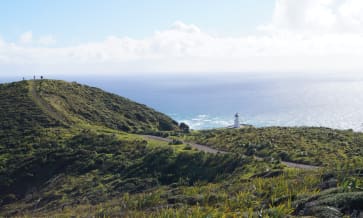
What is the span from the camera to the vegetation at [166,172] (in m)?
13.6

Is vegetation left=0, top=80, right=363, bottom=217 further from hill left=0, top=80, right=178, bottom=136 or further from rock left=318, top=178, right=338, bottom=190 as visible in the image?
hill left=0, top=80, right=178, bottom=136

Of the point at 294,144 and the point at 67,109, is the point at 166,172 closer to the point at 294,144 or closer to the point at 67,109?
the point at 294,144

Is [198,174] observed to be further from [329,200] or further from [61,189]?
[329,200]

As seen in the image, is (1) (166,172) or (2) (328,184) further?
(1) (166,172)

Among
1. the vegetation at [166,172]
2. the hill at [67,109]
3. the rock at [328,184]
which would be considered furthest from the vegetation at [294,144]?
the hill at [67,109]

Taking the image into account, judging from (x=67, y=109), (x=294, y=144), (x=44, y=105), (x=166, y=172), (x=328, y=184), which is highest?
(x=44, y=105)

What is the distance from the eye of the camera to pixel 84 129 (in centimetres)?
5091

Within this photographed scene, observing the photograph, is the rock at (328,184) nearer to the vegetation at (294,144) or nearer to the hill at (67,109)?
the vegetation at (294,144)

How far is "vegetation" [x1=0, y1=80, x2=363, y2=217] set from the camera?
13.6 metres

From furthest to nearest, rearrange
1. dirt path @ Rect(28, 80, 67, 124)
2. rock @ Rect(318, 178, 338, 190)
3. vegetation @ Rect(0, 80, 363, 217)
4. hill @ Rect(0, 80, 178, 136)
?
dirt path @ Rect(28, 80, 67, 124), hill @ Rect(0, 80, 178, 136), rock @ Rect(318, 178, 338, 190), vegetation @ Rect(0, 80, 363, 217)

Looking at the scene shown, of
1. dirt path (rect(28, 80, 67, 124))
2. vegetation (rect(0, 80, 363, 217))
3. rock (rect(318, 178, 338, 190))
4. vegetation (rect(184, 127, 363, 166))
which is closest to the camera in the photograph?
vegetation (rect(0, 80, 363, 217))

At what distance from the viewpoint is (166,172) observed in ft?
99.0

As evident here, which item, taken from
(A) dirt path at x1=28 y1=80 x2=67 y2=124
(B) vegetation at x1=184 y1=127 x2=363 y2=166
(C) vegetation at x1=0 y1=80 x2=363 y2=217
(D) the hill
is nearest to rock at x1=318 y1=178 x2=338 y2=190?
(C) vegetation at x1=0 y1=80 x2=363 y2=217

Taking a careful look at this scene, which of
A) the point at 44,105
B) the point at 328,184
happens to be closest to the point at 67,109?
the point at 44,105
